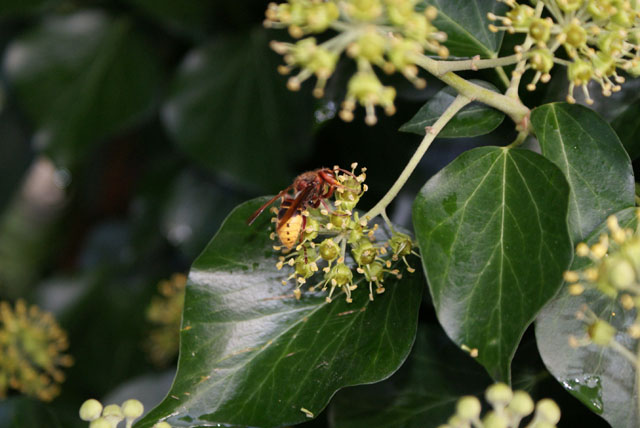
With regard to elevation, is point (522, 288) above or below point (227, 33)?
above

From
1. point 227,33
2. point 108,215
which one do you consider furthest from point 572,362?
point 108,215

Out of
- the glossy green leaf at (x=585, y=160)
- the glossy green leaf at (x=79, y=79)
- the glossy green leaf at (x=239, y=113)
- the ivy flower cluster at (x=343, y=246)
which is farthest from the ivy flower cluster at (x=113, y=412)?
the glossy green leaf at (x=79, y=79)

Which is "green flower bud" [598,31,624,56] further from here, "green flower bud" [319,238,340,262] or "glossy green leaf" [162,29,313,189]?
"glossy green leaf" [162,29,313,189]

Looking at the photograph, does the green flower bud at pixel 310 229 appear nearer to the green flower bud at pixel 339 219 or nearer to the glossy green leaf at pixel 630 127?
the green flower bud at pixel 339 219

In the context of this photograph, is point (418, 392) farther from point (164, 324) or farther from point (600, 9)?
point (164, 324)

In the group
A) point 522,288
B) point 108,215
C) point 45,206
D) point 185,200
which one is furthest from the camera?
point 45,206

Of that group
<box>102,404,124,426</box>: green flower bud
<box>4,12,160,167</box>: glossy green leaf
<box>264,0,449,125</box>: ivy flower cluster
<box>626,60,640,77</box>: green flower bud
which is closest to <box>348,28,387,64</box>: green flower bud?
<box>264,0,449,125</box>: ivy flower cluster

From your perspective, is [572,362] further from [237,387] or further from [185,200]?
[185,200]
